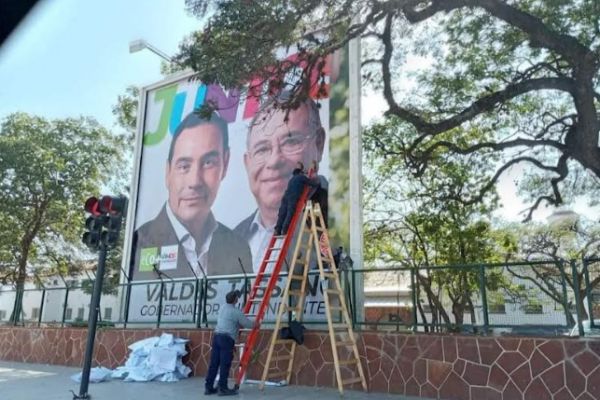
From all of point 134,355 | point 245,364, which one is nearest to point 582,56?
point 245,364

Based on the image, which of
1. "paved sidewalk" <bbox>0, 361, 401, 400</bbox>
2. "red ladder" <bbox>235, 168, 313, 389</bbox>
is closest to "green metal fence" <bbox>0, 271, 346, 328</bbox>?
"red ladder" <bbox>235, 168, 313, 389</bbox>

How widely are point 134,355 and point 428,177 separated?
9569 mm

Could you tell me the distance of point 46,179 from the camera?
21.6 meters

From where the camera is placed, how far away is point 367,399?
8.27 m

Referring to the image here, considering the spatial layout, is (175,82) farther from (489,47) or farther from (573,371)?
(573,371)

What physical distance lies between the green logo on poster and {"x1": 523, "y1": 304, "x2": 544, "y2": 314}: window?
33.8ft

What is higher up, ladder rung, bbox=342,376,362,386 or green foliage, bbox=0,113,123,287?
green foliage, bbox=0,113,123,287

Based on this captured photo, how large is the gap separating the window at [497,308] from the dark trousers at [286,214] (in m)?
4.06

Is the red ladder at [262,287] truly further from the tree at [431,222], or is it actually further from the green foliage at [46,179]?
the green foliage at [46,179]

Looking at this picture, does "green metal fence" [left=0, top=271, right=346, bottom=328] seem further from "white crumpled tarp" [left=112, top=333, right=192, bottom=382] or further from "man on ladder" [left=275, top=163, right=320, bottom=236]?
"man on ladder" [left=275, top=163, right=320, bottom=236]

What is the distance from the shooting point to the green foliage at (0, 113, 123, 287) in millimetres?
21047

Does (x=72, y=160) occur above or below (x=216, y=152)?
above

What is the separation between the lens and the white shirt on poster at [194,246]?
1380cm

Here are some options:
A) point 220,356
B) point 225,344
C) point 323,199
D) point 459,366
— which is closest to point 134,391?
point 220,356
